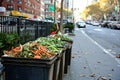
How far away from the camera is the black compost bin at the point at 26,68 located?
525cm

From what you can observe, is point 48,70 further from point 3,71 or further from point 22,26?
point 22,26

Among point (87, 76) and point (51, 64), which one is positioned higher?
point (51, 64)

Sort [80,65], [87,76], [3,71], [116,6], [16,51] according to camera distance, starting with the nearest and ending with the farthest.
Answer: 1. [3,71]
2. [16,51]
3. [87,76]
4. [80,65]
5. [116,6]

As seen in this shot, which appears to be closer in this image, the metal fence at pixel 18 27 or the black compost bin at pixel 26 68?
the black compost bin at pixel 26 68

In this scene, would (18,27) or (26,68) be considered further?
(18,27)

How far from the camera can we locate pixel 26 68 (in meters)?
5.29

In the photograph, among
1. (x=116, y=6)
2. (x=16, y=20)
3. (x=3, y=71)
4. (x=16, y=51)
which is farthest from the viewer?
(x=116, y=6)

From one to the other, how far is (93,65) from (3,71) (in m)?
6.55

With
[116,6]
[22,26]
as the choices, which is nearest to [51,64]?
[22,26]

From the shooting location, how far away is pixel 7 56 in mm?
5363

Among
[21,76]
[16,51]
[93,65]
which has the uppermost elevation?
[16,51]

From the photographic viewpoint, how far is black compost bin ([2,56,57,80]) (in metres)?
5.25

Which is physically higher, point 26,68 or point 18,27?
point 18,27

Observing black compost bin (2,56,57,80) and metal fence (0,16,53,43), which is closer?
black compost bin (2,56,57,80)
